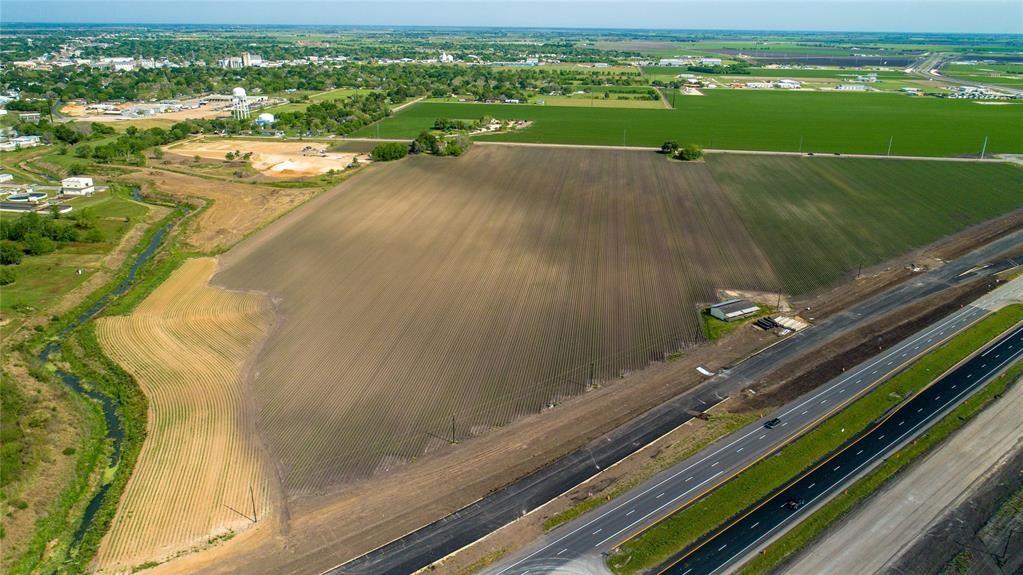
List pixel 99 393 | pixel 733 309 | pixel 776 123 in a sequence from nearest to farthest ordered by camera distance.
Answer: pixel 99 393 < pixel 733 309 < pixel 776 123

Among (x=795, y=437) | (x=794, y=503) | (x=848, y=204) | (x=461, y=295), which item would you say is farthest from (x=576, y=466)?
(x=848, y=204)

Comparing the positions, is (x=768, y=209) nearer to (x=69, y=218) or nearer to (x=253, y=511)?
(x=253, y=511)

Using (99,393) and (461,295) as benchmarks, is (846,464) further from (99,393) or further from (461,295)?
(99,393)

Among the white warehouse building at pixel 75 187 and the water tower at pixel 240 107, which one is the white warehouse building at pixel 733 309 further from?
the water tower at pixel 240 107

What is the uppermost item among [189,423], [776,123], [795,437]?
[776,123]

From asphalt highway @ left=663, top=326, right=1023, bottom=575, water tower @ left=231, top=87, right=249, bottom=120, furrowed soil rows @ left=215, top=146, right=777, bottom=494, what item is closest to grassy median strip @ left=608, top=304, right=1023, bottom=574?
asphalt highway @ left=663, top=326, right=1023, bottom=575

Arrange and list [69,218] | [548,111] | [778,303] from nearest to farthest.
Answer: [778,303] < [69,218] < [548,111]

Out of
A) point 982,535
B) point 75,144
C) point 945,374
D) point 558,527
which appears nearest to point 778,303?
point 945,374

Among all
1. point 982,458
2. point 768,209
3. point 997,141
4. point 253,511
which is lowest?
point 253,511
